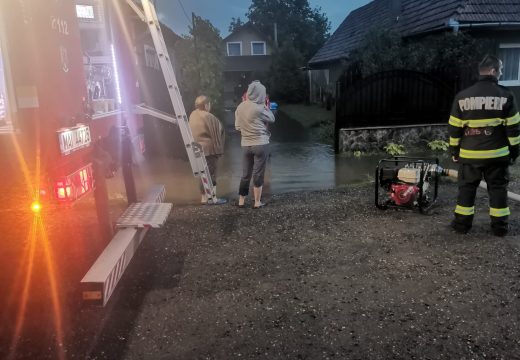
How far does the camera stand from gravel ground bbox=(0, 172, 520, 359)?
290 centimetres

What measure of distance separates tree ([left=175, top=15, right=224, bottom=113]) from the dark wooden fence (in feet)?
15.6

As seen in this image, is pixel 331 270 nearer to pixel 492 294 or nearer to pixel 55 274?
pixel 492 294

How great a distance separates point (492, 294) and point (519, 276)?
48 cm

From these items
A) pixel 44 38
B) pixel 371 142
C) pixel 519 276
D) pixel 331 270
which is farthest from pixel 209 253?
pixel 371 142

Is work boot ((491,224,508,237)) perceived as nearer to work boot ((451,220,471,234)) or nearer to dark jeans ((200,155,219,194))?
work boot ((451,220,471,234))

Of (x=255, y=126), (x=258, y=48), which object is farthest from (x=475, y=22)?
(x=258, y=48)

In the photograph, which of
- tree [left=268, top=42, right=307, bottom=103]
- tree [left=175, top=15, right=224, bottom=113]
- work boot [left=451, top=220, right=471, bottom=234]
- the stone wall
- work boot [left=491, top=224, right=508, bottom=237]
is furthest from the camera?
tree [left=268, top=42, right=307, bottom=103]

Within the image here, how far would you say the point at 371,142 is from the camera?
34.4 ft

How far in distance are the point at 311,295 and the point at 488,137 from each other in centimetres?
249

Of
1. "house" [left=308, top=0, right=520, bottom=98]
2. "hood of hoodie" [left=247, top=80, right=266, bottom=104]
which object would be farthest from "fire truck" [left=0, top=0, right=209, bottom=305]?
"house" [left=308, top=0, right=520, bottom=98]

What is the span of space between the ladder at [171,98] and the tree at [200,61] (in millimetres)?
7753

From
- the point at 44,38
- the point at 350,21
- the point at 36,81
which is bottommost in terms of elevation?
the point at 36,81

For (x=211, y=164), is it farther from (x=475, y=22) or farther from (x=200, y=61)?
(x=475, y=22)

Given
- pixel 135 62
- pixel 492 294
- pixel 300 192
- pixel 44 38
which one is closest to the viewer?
pixel 44 38
